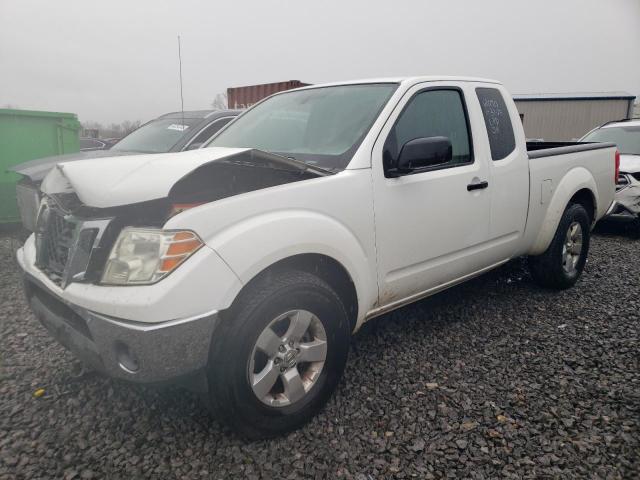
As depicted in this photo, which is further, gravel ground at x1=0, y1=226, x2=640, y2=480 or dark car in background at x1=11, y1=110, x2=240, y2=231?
dark car in background at x1=11, y1=110, x2=240, y2=231

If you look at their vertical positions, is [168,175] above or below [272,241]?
above

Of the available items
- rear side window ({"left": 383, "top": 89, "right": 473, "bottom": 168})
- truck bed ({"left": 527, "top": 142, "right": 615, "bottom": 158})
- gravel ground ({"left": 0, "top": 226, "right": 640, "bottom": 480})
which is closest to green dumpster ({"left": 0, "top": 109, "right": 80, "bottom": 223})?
gravel ground ({"left": 0, "top": 226, "right": 640, "bottom": 480})

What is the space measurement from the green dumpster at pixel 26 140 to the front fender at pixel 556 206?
21.6 ft

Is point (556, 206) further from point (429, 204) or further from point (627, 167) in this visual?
point (627, 167)

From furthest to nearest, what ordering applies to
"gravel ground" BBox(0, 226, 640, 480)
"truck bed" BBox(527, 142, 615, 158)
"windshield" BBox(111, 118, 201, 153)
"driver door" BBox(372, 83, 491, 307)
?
1. "windshield" BBox(111, 118, 201, 153)
2. "truck bed" BBox(527, 142, 615, 158)
3. "driver door" BBox(372, 83, 491, 307)
4. "gravel ground" BBox(0, 226, 640, 480)

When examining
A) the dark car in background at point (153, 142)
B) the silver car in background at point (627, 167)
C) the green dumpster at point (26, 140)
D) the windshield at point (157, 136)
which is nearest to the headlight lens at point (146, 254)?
the dark car in background at point (153, 142)

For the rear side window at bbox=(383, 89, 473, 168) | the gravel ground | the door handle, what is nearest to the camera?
the gravel ground

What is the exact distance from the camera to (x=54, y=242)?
2250 millimetres

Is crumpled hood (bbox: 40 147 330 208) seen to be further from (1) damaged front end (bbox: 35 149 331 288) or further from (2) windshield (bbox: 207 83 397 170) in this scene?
(2) windshield (bbox: 207 83 397 170)

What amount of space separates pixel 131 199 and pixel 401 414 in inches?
68.0

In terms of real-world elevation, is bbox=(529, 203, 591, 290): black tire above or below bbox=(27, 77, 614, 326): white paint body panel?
below

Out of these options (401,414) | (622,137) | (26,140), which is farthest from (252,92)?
(401,414)

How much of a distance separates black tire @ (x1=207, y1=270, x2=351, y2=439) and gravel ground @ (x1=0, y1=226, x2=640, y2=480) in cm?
14

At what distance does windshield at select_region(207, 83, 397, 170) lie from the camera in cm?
269
